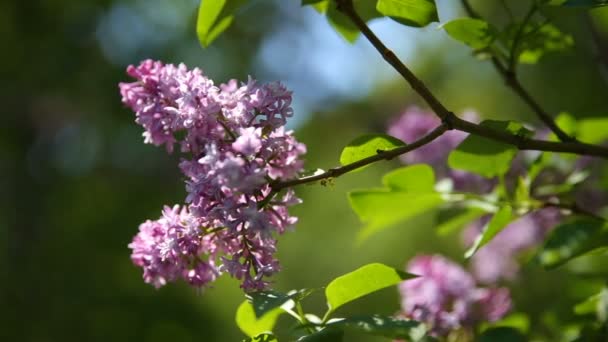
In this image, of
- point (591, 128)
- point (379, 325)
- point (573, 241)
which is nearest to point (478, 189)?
point (591, 128)

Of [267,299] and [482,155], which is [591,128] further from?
[267,299]

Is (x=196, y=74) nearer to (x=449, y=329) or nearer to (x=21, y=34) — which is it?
(x=449, y=329)

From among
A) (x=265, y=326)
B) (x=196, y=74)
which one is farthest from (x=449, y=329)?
(x=196, y=74)

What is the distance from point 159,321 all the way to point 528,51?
2.29 m

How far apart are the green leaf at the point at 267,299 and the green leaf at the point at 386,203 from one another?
320 millimetres

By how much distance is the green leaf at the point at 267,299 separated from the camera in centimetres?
62

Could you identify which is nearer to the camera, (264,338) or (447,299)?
(264,338)

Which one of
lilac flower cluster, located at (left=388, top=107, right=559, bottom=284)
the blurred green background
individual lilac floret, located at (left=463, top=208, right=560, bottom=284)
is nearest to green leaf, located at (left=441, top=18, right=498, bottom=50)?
lilac flower cluster, located at (left=388, top=107, right=559, bottom=284)

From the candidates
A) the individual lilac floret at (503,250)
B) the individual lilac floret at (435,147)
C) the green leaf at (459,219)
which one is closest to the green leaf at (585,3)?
the green leaf at (459,219)

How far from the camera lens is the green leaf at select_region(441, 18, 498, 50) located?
0.84 meters

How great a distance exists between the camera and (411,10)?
794 millimetres

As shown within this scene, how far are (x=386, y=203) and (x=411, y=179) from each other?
0.05 metres

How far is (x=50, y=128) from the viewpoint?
4.71m

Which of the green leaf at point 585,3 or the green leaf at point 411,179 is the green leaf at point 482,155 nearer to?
the green leaf at point 411,179
